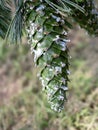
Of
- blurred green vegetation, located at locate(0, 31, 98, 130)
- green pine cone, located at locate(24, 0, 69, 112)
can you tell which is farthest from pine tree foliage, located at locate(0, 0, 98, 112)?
blurred green vegetation, located at locate(0, 31, 98, 130)

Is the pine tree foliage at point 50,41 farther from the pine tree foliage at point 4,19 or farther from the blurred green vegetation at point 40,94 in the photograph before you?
the blurred green vegetation at point 40,94

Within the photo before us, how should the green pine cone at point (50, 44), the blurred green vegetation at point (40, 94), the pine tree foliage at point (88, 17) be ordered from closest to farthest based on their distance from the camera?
the green pine cone at point (50, 44), the pine tree foliage at point (88, 17), the blurred green vegetation at point (40, 94)

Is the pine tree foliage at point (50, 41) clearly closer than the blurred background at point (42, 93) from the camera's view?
Yes

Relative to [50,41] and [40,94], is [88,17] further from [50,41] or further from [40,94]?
[40,94]

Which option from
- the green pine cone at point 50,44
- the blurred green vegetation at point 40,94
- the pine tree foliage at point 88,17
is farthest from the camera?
the blurred green vegetation at point 40,94

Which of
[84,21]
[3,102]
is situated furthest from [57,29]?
[3,102]

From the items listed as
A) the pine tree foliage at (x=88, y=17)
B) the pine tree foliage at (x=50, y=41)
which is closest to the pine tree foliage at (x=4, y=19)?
the pine tree foliage at (x=50, y=41)
